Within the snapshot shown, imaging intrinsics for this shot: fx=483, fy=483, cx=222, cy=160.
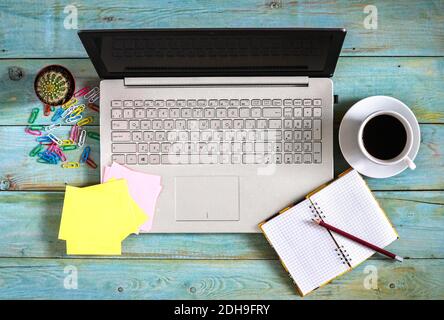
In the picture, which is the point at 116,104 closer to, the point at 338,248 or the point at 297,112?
the point at 297,112

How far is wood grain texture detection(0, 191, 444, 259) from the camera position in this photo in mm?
990

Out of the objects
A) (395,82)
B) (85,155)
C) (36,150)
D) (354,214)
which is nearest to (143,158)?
(85,155)

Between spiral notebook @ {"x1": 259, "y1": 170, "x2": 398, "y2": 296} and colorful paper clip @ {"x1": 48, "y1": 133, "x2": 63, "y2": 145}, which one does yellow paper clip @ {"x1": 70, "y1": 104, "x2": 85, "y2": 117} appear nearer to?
colorful paper clip @ {"x1": 48, "y1": 133, "x2": 63, "y2": 145}

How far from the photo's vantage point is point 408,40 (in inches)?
39.1

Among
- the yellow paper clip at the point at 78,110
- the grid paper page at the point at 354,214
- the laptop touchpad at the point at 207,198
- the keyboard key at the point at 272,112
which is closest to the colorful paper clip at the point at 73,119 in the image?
the yellow paper clip at the point at 78,110

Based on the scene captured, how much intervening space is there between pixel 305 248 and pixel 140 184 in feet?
1.16

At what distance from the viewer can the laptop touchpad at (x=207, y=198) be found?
97cm

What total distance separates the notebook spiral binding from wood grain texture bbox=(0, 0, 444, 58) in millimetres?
328

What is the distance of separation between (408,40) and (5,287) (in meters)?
0.98

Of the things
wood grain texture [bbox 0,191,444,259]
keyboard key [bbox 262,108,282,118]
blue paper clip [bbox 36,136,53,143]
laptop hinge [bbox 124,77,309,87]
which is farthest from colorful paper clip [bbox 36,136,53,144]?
keyboard key [bbox 262,108,282,118]

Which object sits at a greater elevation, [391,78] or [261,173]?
[391,78]
